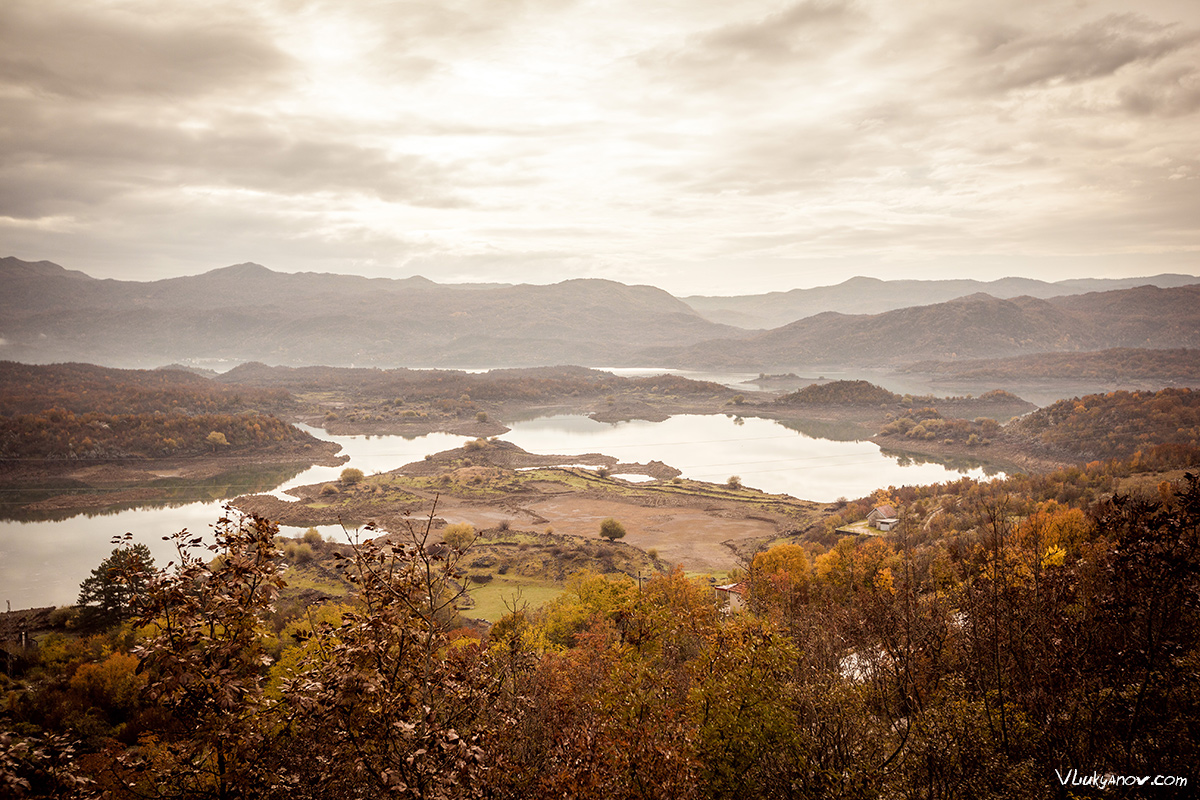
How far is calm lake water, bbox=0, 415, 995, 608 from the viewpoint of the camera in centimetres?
4153

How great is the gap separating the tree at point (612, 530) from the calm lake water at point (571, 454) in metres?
22.1

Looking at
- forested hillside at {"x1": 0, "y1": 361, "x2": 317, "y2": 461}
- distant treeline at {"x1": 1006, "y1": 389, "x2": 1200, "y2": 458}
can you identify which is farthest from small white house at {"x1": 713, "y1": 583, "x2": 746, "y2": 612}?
forested hillside at {"x1": 0, "y1": 361, "x2": 317, "y2": 461}

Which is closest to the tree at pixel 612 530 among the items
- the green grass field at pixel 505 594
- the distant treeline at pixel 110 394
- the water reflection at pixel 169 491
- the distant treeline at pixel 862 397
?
the green grass field at pixel 505 594

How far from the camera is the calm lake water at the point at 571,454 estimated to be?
41.5 metres

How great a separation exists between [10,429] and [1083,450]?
11953 centimetres

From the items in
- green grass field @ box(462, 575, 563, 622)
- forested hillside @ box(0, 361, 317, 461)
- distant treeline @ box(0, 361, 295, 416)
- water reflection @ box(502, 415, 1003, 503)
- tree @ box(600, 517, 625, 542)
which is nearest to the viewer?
green grass field @ box(462, 575, 563, 622)

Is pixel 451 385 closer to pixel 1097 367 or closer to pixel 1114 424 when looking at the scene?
pixel 1114 424

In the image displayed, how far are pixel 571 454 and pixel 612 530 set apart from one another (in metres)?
35.7

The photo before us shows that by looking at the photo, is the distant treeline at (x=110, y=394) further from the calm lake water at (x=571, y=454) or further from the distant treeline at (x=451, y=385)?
the distant treeline at (x=451, y=385)

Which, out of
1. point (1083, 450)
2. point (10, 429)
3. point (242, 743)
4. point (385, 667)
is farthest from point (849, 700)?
point (10, 429)

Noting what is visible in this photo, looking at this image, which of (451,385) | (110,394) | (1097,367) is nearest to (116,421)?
(110,394)

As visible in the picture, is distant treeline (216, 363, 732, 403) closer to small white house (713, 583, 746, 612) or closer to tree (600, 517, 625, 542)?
tree (600, 517, 625, 542)

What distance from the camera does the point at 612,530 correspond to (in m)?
46.7

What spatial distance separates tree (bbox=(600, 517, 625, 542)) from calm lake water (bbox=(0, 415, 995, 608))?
2211 cm
